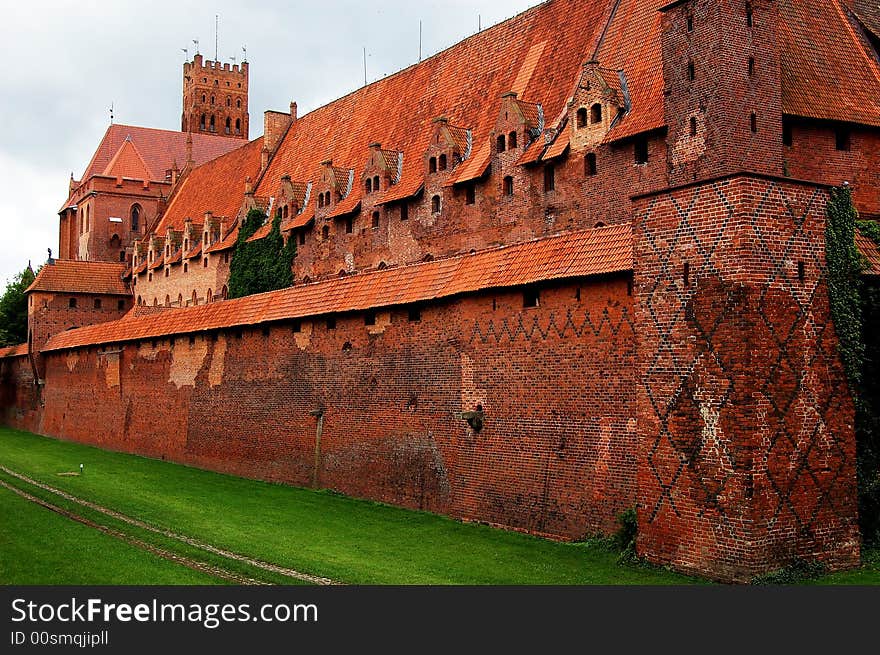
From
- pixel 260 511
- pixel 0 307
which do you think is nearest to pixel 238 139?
pixel 0 307

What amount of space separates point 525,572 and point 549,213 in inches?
509

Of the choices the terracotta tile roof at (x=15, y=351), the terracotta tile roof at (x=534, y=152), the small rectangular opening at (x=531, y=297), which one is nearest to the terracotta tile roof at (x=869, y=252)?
the small rectangular opening at (x=531, y=297)

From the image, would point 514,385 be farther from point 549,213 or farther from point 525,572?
point 549,213

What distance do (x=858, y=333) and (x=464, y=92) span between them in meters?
20.3

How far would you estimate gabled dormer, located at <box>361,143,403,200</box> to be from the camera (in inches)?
1309

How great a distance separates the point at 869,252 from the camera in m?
16.7

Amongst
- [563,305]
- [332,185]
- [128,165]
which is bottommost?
[563,305]

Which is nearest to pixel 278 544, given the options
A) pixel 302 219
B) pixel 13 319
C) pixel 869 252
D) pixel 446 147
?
pixel 869 252

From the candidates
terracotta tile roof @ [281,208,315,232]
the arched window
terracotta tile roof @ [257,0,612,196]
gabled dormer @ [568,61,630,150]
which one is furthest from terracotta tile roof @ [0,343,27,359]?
the arched window

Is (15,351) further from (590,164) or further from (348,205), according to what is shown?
(590,164)

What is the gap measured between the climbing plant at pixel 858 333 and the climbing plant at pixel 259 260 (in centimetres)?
2457

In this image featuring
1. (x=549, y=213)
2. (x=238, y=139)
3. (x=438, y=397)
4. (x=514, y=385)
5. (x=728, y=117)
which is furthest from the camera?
(x=238, y=139)

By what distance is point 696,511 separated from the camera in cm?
1427

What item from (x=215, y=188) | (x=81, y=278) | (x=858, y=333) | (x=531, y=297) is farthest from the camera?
(x=81, y=278)
